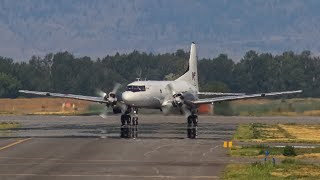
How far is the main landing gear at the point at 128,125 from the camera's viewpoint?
70.3 meters

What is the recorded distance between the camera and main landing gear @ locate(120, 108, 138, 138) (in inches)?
2768

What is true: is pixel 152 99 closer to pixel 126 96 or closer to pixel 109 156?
pixel 126 96

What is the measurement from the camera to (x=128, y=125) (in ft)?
237

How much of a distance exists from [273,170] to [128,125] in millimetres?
27614

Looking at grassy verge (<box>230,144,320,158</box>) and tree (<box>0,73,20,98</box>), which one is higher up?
tree (<box>0,73,20,98</box>)

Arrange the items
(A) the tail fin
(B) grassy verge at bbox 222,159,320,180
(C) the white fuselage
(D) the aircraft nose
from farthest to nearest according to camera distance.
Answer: (A) the tail fin
(C) the white fuselage
(D) the aircraft nose
(B) grassy verge at bbox 222,159,320,180

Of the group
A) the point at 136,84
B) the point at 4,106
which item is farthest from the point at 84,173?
the point at 4,106

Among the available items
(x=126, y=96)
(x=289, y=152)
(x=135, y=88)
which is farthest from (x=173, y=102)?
(x=289, y=152)

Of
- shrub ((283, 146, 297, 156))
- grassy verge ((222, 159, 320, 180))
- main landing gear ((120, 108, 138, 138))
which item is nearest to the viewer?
grassy verge ((222, 159, 320, 180))

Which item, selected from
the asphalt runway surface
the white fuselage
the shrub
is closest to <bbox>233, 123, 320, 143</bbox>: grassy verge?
the asphalt runway surface

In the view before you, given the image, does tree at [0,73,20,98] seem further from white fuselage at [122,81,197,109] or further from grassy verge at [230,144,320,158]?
grassy verge at [230,144,320,158]

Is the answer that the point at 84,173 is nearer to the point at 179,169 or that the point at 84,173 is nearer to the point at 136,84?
the point at 179,169

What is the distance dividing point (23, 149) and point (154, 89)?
69.0 feet

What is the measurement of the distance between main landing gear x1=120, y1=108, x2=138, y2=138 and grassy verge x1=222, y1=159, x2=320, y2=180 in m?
22.1
